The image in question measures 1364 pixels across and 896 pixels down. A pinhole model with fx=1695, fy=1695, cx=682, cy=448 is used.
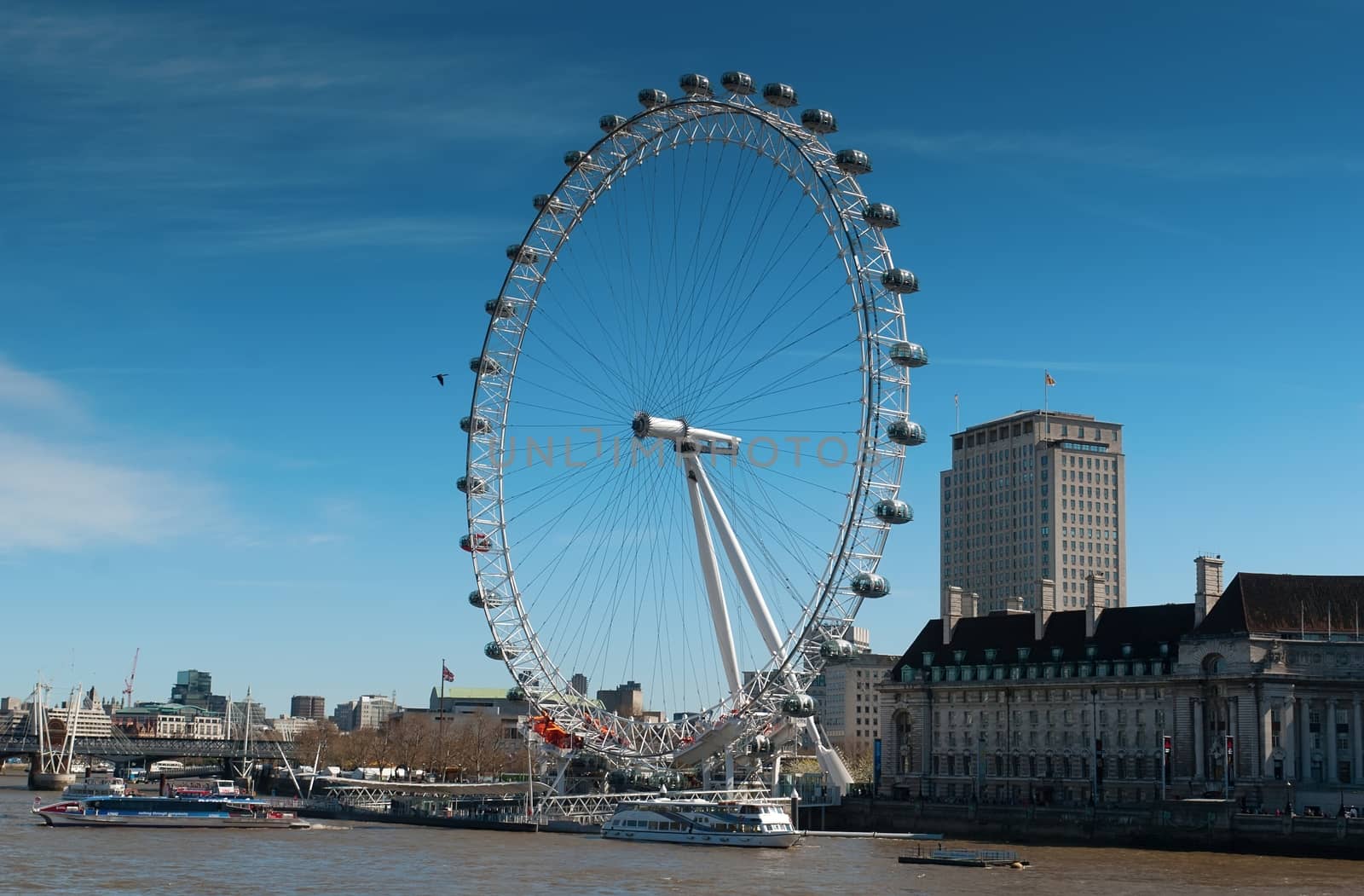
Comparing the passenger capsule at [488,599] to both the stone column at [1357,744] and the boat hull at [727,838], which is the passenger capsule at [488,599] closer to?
the boat hull at [727,838]

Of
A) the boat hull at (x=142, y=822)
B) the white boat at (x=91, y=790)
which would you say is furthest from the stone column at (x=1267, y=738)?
the white boat at (x=91, y=790)

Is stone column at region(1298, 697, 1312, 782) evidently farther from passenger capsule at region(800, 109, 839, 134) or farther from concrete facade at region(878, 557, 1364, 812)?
passenger capsule at region(800, 109, 839, 134)

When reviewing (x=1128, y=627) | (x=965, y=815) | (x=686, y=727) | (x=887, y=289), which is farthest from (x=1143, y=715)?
(x=887, y=289)

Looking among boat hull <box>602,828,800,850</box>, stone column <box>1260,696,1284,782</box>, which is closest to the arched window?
stone column <box>1260,696,1284,782</box>

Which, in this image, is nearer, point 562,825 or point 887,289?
point 887,289

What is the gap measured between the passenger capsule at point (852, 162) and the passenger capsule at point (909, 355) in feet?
27.5

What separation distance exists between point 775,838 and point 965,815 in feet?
59.9

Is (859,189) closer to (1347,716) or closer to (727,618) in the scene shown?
(727,618)

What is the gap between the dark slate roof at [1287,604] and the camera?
330 ft

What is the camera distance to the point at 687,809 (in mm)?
90000

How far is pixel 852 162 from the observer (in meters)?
79.7

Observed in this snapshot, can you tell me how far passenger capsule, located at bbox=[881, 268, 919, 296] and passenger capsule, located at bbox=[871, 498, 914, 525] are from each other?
9966 millimetres

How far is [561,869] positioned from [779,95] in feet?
120

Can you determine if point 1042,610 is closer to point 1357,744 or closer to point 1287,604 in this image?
point 1287,604
